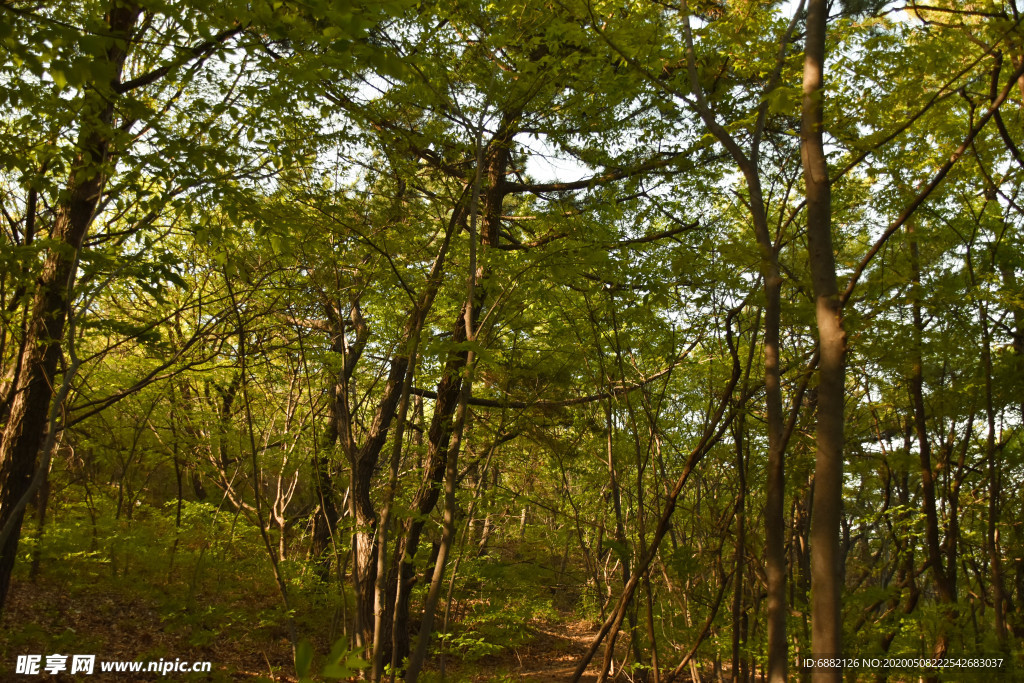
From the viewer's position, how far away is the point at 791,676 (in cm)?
534

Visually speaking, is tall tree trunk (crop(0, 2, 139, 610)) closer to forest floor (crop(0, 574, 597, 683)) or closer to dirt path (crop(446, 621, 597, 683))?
forest floor (crop(0, 574, 597, 683))

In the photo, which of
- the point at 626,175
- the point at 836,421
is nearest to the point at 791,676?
the point at 836,421

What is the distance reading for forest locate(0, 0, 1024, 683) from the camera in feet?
9.67

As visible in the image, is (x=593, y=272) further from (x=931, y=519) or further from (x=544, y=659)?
(x=544, y=659)

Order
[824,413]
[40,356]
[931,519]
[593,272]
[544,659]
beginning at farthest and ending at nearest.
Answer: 1. [544,659]
2. [593,272]
3. [931,519]
4. [40,356]
5. [824,413]

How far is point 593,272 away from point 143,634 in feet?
24.0

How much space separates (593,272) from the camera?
5062mm

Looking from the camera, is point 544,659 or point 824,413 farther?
point 544,659

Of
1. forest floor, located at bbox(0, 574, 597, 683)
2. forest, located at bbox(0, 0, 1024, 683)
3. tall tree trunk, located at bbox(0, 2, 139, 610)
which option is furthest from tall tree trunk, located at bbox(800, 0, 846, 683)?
forest floor, located at bbox(0, 574, 597, 683)

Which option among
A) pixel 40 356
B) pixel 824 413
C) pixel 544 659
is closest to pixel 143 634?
pixel 40 356

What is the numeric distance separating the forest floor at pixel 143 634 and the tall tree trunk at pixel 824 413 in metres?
5.16

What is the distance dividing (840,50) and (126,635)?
32.4ft

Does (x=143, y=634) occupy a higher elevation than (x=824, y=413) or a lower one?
lower

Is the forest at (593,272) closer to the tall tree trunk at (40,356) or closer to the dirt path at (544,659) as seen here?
the tall tree trunk at (40,356)
